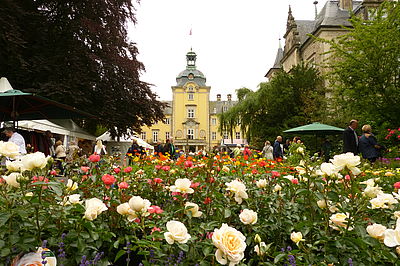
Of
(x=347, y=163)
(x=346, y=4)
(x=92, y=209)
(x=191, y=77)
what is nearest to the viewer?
(x=92, y=209)

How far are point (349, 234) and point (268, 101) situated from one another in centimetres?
1925

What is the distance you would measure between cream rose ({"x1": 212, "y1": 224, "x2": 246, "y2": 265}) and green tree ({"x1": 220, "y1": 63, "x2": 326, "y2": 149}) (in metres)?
17.9

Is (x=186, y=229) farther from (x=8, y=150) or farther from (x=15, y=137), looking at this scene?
(x=15, y=137)

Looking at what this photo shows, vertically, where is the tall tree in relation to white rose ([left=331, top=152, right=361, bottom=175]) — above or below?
above

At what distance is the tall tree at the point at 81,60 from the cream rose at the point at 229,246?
1019cm

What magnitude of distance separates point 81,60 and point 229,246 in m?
11.8

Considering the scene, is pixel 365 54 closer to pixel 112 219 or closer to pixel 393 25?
pixel 393 25

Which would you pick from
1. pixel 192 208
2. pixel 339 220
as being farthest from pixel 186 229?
pixel 339 220

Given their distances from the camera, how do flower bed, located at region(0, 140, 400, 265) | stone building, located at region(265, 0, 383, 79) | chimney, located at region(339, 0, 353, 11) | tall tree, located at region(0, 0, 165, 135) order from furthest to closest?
chimney, located at region(339, 0, 353, 11) → stone building, located at region(265, 0, 383, 79) → tall tree, located at region(0, 0, 165, 135) → flower bed, located at region(0, 140, 400, 265)

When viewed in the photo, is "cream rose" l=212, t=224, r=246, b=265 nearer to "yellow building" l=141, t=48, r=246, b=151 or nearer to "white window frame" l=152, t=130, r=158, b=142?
"yellow building" l=141, t=48, r=246, b=151

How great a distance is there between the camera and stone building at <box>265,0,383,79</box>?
942 inches

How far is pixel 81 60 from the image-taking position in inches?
459

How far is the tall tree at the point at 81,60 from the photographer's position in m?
10.6

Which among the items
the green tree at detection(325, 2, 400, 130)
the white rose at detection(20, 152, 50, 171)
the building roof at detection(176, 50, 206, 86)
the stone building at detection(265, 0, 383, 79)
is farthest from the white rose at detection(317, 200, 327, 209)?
the building roof at detection(176, 50, 206, 86)
